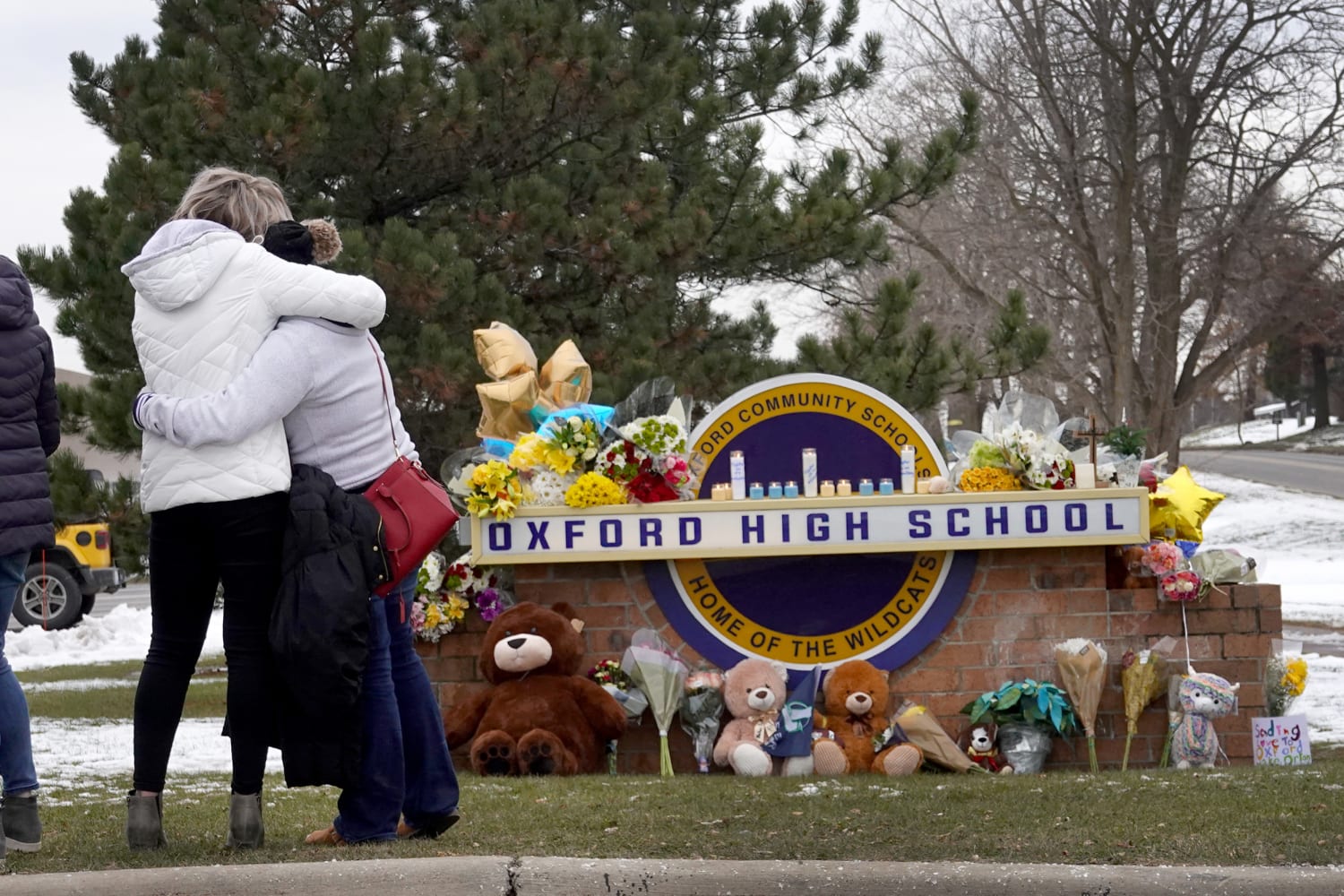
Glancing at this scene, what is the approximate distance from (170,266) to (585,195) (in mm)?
8599

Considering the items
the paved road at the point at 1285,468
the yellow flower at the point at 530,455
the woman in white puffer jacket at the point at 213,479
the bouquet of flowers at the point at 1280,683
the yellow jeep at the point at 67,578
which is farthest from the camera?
the paved road at the point at 1285,468

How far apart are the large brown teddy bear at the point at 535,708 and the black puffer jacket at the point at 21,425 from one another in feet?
7.83

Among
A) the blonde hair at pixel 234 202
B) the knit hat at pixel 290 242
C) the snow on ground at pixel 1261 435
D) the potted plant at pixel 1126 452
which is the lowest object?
the potted plant at pixel 1126 452

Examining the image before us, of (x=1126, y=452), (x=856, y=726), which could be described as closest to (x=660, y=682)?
(x=856, y=726)

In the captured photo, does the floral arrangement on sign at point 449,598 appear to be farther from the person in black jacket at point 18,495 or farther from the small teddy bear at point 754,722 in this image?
the person in black jacket at point 18,495

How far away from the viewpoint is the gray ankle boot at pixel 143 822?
13.6ft

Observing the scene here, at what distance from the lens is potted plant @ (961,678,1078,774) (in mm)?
6469

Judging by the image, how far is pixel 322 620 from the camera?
3834 millimetres

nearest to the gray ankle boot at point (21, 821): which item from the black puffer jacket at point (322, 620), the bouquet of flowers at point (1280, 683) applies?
the black puffer jacket at point (322, 620)

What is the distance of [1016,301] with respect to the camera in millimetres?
12969

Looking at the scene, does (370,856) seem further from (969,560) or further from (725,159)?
(725,159)

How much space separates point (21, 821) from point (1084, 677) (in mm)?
4099

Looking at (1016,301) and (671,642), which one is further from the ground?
(1016,301)

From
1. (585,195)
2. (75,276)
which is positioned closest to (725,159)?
(585,195)
